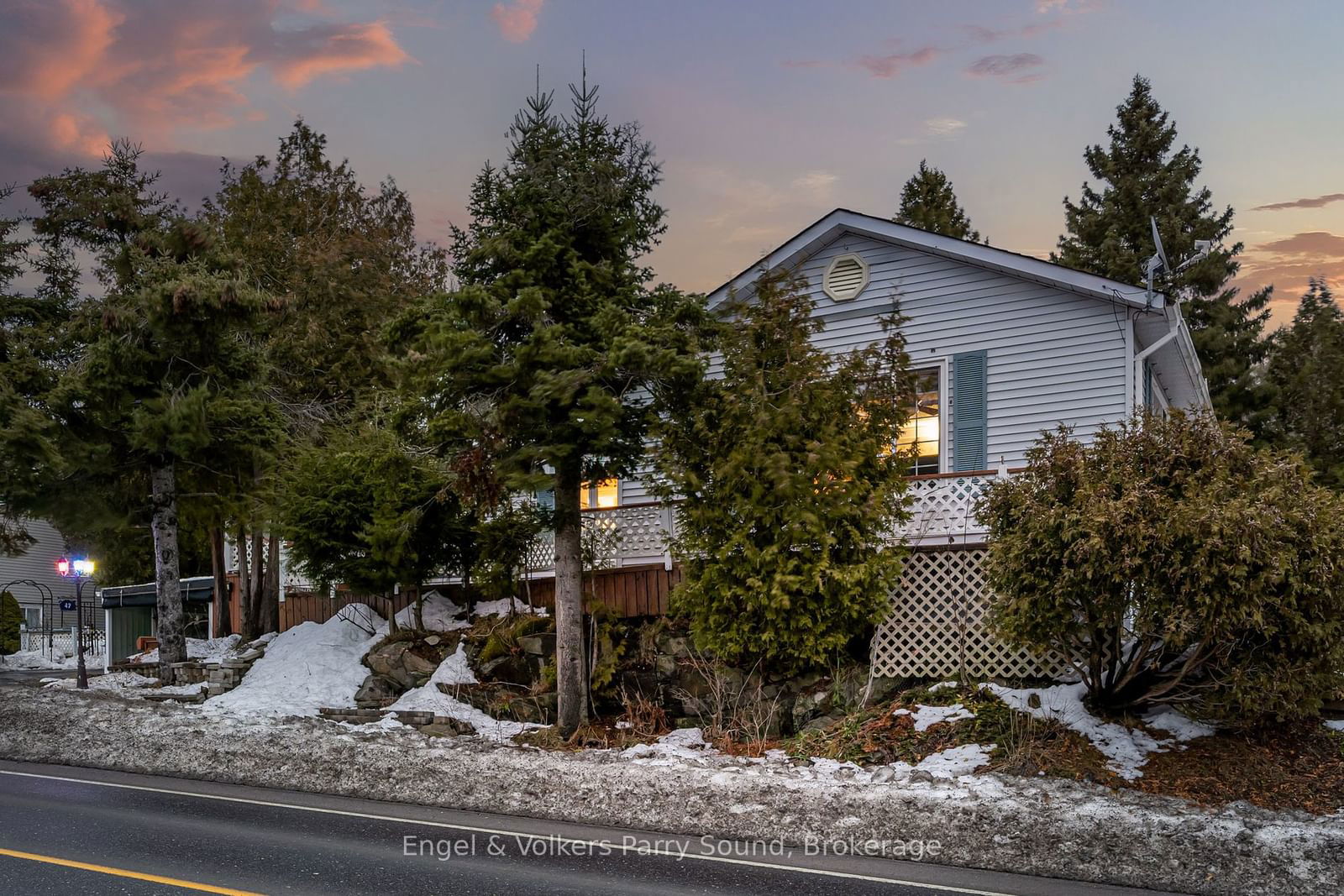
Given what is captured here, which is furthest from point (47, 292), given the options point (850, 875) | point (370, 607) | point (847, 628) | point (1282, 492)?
point (1282, 492)

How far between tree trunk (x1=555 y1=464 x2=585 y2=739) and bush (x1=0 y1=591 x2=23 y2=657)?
28398mm

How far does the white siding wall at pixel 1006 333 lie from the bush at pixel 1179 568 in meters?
4.48

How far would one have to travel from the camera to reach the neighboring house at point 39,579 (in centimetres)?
4178

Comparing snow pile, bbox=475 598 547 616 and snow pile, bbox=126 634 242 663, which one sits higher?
snow pile, bbox=475 598 547 616

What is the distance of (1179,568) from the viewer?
918cm

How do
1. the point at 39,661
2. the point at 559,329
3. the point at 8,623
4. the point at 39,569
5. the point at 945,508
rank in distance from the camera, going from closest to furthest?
the point at 559,329 < the point at 945,508 < the point at 39,661 < the point at 8,623 < the point at 39,569

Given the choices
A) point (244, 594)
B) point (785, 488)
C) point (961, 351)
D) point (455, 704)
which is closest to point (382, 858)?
point (785, 488)

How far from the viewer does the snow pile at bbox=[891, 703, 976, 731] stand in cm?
1141

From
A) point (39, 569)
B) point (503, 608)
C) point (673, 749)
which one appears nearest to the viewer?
point (673, 749)

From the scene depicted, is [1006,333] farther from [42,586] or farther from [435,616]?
[42,586]

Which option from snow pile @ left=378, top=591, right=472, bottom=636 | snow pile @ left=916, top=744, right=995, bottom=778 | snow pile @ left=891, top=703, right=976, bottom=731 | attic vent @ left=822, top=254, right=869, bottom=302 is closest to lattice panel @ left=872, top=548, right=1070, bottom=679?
snow pile @ left=891, top=703, right=976, bottom=731

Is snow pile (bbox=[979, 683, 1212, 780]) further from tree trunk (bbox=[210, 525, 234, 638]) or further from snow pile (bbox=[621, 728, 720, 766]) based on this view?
tree trunk (bbox=[210, 525, 234, 638])

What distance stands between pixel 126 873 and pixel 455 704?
7.39m

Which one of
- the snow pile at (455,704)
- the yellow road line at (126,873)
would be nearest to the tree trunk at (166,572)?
the snow pile at (455,704)
